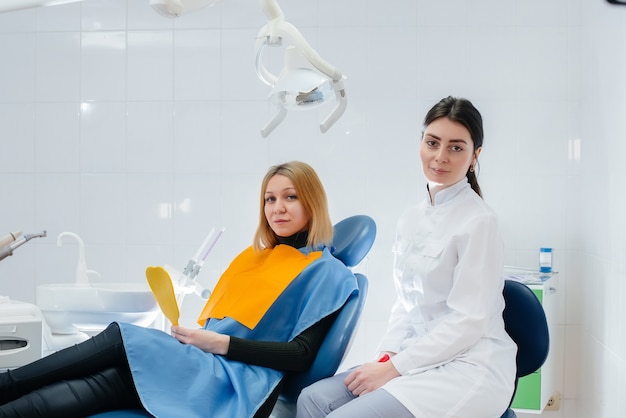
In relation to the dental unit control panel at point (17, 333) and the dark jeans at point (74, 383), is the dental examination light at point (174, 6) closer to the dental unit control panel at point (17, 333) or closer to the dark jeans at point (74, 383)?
the dark jeans at point (74, 383)

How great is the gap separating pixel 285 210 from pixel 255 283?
28cm

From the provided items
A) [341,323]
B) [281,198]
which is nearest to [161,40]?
[281,198]

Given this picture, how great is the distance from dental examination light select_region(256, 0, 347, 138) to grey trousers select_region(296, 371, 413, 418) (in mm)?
811

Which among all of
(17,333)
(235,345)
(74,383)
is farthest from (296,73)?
(17,333)

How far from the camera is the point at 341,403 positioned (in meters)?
1.86

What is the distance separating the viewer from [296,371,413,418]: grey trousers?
5.49 ft

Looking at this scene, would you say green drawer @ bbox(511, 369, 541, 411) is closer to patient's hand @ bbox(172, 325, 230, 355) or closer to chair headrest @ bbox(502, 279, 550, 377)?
chair headrest @ bbox(502, 279, 550, 377)

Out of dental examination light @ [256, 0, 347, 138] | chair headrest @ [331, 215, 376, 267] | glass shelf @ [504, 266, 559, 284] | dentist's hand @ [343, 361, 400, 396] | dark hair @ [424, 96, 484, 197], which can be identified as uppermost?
dental examination light @ [256, 0, 347, 138]

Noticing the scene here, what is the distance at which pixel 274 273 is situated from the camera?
2285 millimetres

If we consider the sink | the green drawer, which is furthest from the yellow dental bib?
the green drawer

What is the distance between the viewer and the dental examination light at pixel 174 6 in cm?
151

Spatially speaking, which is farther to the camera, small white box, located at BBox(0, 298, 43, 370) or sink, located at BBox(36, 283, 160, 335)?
sink, located at BBox(36, 283, 160, 335)

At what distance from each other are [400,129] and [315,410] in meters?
1.87

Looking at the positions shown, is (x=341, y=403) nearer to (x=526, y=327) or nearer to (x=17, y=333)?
(x=526, y=327)
